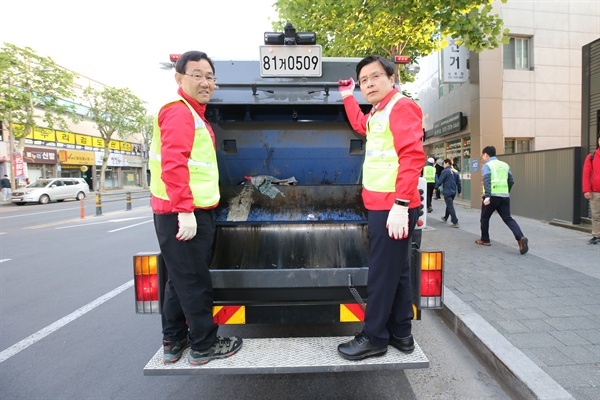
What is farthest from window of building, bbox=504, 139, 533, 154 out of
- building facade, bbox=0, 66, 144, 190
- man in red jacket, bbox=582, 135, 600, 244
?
building facade, bbox=0, 66, 144, 190

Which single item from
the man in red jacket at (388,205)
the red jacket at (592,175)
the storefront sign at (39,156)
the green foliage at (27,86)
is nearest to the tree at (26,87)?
the green foliage at (27,86)

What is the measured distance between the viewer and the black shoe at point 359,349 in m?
2.19

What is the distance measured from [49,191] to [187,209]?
24.5 metres

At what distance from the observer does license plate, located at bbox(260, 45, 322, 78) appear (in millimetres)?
3570

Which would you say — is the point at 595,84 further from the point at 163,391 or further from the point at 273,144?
the point at 163,391

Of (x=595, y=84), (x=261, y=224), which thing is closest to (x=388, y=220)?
(x=261, y=224)

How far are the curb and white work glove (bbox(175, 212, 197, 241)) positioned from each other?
7.85ft

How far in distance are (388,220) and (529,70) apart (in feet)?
43.5

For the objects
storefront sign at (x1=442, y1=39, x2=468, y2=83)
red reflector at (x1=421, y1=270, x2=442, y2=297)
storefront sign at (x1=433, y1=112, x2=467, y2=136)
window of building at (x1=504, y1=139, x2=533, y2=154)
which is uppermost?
storefront sign at (x1=442, y1=39, x2=468, y2=83)

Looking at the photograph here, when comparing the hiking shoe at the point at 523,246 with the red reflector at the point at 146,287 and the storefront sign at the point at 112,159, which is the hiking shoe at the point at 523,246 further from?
the storefront sign at the point at 112,159

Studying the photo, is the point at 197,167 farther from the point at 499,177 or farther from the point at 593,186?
the point at 593,186

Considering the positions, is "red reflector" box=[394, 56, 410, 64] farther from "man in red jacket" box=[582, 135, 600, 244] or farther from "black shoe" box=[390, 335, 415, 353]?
"man in red jacket" box=[582, 135, 600, 244]

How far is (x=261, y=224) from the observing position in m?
3.04

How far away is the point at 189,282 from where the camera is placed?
220cm
